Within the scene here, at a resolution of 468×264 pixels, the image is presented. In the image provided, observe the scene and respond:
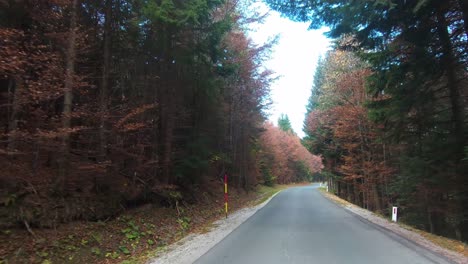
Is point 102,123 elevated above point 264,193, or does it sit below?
above

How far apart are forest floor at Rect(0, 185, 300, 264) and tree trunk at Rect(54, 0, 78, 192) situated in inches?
49.4

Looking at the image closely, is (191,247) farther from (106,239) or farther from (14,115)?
(14,115)

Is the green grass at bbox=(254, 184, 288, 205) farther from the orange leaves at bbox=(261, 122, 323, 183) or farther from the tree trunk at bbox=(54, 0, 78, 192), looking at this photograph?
the tree trunk at bbox=(54, 0, 78, 192)

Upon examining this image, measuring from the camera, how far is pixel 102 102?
11133 mm

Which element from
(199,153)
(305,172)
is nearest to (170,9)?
(199,153)

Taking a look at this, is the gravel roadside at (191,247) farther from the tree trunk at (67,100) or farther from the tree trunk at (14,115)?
the tree trunk at (14,115)

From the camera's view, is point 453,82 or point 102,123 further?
point 453,82

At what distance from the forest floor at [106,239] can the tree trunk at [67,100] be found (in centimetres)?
125

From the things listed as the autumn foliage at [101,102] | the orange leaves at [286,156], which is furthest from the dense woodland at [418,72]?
the orange leaves at [286,156]

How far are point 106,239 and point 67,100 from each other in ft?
12.4

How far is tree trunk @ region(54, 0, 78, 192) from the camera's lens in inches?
366

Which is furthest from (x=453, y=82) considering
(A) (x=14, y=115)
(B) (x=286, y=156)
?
(B) (x=286, y=156)

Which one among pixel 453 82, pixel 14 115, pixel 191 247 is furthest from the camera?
pixel 453 82

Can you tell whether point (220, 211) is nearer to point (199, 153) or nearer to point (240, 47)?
point (199, 153)
